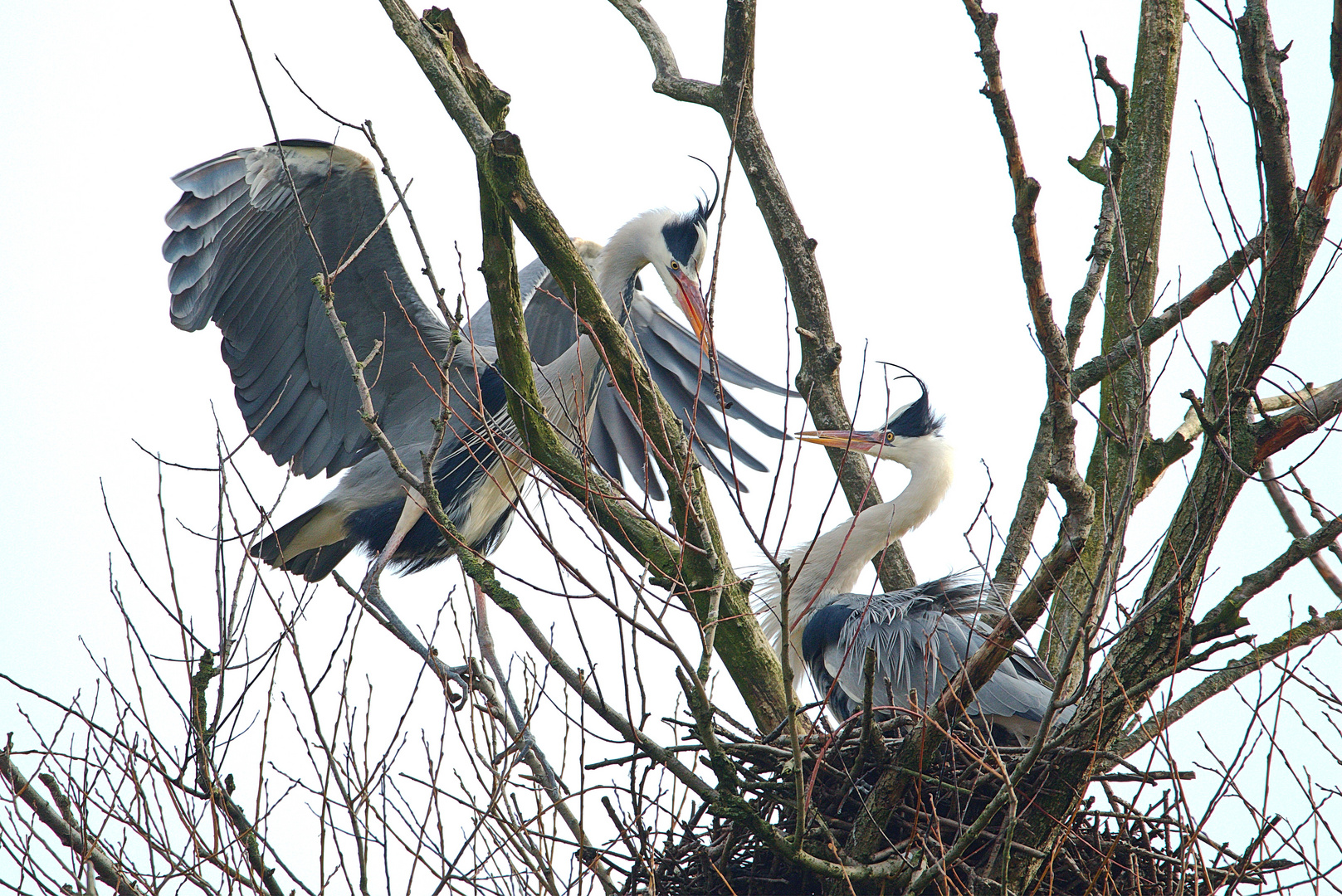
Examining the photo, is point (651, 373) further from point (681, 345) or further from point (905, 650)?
point (905, 650)

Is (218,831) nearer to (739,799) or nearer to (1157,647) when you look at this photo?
(739,799)

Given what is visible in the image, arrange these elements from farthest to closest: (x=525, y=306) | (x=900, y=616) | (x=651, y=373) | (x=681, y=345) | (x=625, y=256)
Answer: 1. (x=681, y=345)
2. (x=525, y=306)
3. (x=651, y=373)
4. (x=625, y=256)
5. (x=900, y=616)

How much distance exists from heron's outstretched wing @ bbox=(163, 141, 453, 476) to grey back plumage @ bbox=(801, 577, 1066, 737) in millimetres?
1794

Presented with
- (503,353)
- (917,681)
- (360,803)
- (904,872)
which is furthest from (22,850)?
(917,681)

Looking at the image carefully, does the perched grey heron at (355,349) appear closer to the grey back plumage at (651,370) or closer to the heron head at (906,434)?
the grey back plumage at (651,370)

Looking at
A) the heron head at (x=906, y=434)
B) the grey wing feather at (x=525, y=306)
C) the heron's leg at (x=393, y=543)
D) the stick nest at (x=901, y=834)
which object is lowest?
the stick nest at (x=901, y=834)

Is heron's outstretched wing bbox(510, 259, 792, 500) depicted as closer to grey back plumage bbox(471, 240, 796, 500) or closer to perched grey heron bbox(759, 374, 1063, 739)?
grey back plumage bbox(471, 240, 796, 500)

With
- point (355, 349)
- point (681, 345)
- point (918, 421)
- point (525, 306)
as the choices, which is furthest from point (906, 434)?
point (355, 349)

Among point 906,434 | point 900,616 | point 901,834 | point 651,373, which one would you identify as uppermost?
Answer: point 651,373

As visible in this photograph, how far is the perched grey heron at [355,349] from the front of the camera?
453cm

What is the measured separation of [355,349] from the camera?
17.0 ft

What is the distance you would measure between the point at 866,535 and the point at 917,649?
30.8 inches

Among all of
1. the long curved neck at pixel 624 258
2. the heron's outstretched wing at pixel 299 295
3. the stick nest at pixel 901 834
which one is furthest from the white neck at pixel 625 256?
the stick nest at pixel 901 834

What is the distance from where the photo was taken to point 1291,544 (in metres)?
2.24
